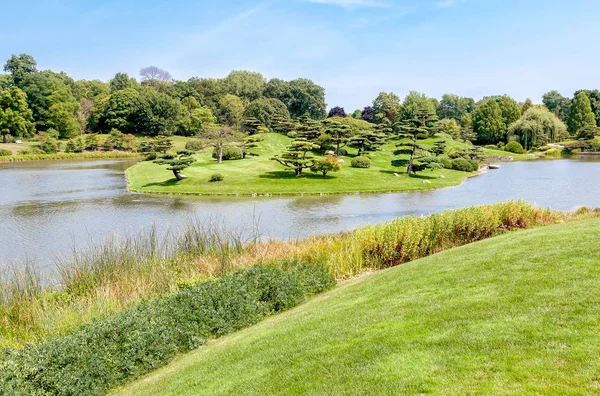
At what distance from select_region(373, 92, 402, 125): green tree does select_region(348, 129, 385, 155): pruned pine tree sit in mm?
26766

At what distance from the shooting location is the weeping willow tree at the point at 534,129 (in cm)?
6784

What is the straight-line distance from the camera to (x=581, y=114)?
78812 mm

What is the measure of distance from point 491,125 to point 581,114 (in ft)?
67.3

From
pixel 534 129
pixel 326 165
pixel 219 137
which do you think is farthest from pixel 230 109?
pixel 326 165

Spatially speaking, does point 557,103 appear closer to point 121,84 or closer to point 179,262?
point 121,84

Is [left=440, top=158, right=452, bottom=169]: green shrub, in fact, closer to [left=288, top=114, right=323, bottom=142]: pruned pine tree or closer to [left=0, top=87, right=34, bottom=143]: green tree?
[left=288, top=114, right=323, bottom=142]: pruned pine tree

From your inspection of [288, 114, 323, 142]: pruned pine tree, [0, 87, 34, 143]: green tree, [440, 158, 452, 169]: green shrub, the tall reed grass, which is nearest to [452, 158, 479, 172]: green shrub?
[440, 158, 452, 169]: green shrub

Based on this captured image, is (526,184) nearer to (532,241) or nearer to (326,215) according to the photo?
(326,215)

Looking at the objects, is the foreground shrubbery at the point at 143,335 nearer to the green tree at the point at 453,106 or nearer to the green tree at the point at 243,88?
the green tree at the point at 243,88

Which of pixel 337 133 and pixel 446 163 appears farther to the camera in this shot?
pixel 446 163

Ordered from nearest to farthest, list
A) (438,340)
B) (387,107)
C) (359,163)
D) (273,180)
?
(438,340), (273,180), (359,163), (387,107)

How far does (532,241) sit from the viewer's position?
8500 millimetres

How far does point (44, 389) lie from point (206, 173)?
29.5 metres

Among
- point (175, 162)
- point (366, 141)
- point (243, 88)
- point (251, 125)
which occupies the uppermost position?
point (243, 88)
